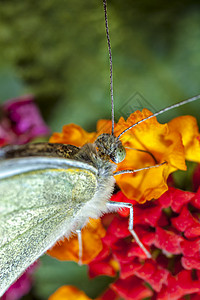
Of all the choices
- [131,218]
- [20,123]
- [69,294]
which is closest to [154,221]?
[131,218]

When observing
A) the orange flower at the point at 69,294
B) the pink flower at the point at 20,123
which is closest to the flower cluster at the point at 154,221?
the orange flower at the point at 69,294

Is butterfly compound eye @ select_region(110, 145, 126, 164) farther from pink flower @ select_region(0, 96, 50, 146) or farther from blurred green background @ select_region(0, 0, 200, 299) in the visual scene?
pink flower @ select_region(0, 96, 50, 146)

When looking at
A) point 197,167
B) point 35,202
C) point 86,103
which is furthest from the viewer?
point 86,103

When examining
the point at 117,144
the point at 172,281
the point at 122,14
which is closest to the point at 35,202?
the point at 117,144

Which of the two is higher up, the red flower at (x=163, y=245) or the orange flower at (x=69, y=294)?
the red flower at (x=163, y=245)

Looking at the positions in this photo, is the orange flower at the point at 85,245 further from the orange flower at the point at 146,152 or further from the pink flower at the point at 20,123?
the pink flower at the point at 20,123

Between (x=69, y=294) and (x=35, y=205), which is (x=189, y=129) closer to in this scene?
(x=35, y=205)

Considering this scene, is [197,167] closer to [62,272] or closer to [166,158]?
[166,158]
